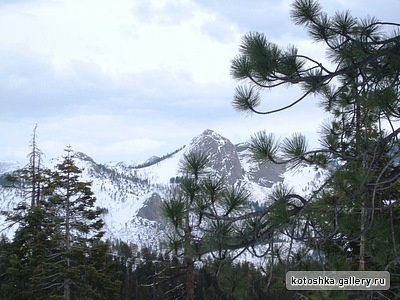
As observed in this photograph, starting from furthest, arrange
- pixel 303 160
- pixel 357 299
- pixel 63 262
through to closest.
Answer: pixel 63 262, pixel 357 299, pixel 303 160

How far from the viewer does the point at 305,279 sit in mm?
3502

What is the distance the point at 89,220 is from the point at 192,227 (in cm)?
1238

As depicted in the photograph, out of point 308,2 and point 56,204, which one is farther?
point 56,204

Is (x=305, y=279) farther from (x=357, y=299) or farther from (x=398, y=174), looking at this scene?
(x=398, y=174)

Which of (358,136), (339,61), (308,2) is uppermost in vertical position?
(308,2)

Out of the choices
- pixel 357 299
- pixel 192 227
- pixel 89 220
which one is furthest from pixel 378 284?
A: pixel 89 220

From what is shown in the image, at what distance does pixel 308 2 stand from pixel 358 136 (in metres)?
1.00

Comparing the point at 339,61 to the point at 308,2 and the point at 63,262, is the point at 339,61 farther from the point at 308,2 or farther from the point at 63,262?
the point at 63,262

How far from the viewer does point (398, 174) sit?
3.03 m

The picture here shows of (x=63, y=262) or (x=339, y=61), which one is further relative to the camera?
(x=63, y=262)

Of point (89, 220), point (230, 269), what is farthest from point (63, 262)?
point (230, 269)

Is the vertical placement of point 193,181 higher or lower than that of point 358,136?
lower

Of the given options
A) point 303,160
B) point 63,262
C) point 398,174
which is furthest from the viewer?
point 63,262

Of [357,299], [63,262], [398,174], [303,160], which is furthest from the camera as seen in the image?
[63,262]
